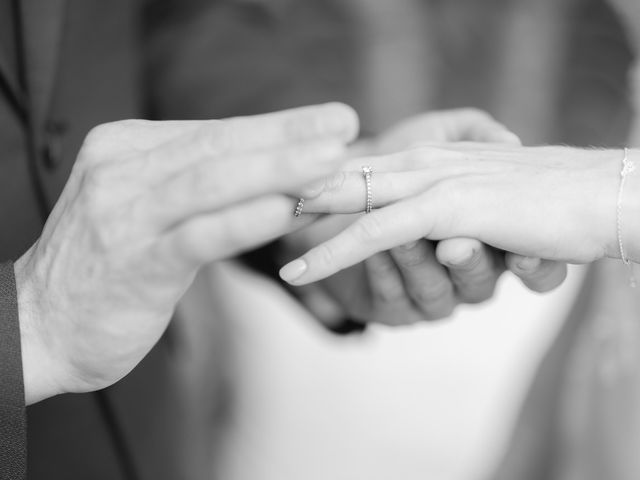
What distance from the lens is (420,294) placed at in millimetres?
1004

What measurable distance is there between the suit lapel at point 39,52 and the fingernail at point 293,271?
465 mm

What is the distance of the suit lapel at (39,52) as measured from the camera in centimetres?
104

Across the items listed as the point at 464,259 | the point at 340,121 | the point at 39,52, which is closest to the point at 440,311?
the point at 464,259

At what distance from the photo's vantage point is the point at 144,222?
698mm

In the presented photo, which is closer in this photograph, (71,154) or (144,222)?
(144,222)

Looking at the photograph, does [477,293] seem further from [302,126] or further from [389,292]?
[302,126]

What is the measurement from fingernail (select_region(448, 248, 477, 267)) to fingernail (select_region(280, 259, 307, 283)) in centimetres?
19

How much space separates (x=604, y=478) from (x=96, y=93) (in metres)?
1.45

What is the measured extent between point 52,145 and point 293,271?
46 cm

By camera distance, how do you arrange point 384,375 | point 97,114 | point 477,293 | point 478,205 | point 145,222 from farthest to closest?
1. point 384,375
2. point 97,114
3. point 477,293
4. point 478,205
5. point 145,222

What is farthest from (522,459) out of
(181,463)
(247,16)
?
(247,16)

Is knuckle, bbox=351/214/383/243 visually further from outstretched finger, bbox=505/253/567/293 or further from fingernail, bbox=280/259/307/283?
outstretched finger, bbox=505/253/567/293

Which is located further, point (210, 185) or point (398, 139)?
point (398, 139)

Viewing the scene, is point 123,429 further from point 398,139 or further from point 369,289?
point 398,139
